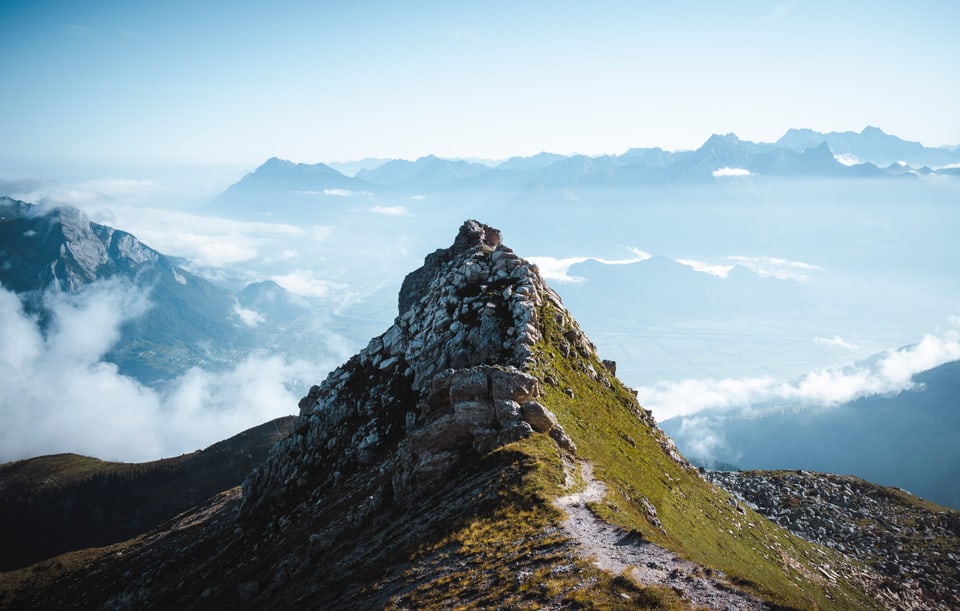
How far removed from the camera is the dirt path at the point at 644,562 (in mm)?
27047

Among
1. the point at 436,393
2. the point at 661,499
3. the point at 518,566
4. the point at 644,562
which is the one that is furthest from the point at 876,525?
the point at 518,566

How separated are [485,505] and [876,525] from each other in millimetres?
75685

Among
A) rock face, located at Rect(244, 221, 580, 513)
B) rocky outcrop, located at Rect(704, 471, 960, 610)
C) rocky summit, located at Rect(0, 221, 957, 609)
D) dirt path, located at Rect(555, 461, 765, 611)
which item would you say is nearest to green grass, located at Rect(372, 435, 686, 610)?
rocky summit, located at Rect(0, 221, 957, 609)

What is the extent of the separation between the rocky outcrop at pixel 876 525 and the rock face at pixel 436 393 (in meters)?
45.0

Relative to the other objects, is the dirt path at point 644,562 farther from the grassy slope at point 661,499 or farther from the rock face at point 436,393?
the rock face at point 436,393

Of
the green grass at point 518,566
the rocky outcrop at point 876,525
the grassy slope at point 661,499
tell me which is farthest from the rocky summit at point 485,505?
the rocky outcrop at point 876,525

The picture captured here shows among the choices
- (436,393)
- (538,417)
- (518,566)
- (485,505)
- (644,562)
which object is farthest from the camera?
(436,393)

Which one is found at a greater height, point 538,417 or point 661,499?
point 538,417

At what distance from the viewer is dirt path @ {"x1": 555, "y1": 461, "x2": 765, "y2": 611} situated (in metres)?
27.0

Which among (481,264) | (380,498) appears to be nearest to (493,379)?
(380,498)

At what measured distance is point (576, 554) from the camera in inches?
1209

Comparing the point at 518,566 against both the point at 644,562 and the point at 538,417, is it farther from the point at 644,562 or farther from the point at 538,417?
the point at 538,417

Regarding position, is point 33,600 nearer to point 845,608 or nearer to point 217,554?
point 217,554

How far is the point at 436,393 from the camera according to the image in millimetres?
51094
